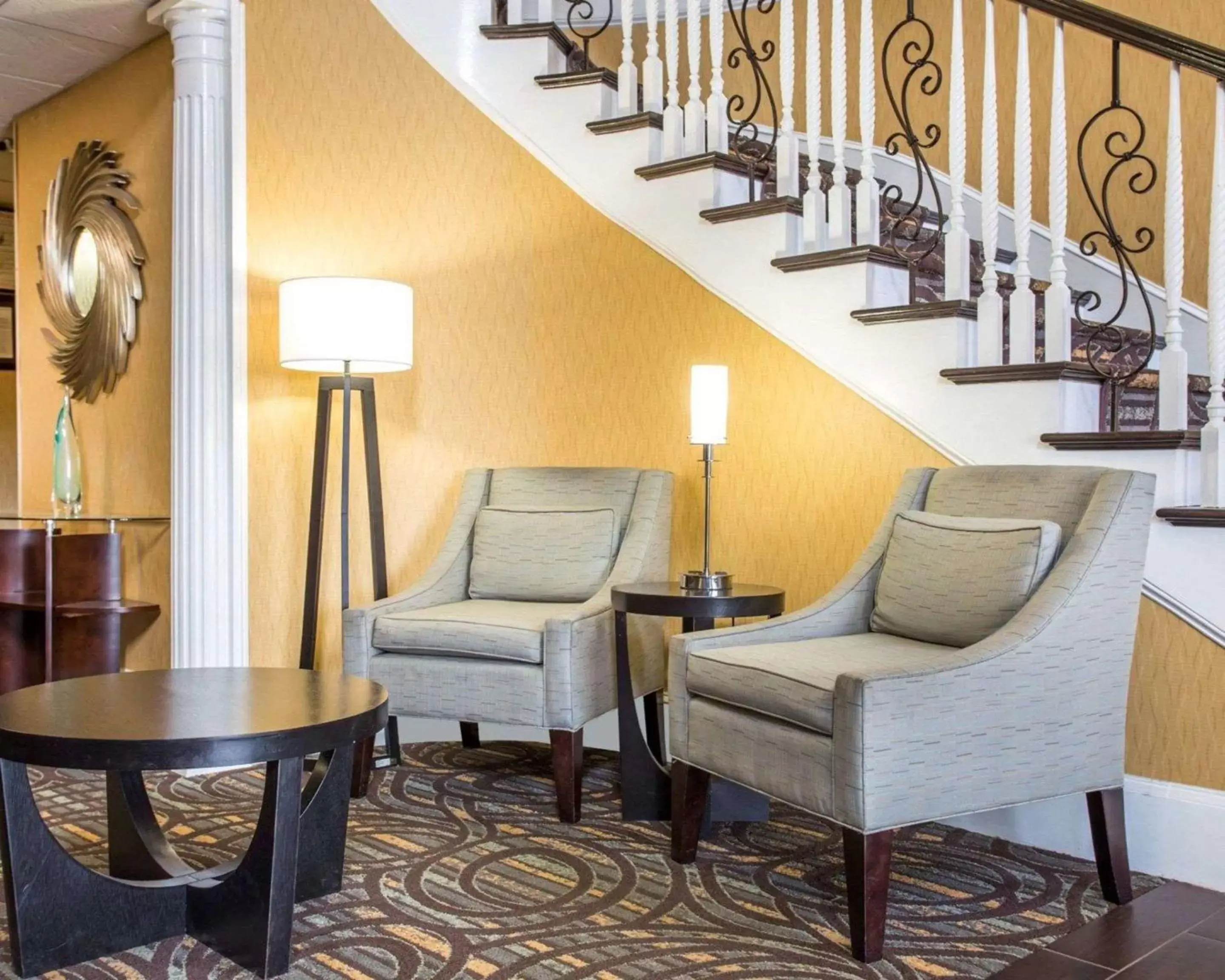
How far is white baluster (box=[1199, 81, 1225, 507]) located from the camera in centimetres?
259

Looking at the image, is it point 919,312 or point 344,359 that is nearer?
point 919,312

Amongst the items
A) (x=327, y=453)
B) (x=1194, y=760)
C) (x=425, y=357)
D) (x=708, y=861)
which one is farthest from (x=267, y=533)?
(x=1194, y=760)

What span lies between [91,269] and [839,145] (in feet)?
10.2

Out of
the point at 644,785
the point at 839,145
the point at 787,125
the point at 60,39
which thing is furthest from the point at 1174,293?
the point at 60,39

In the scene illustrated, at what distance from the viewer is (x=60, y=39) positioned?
170 inches

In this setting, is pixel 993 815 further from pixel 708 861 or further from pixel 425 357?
pixel 425 357

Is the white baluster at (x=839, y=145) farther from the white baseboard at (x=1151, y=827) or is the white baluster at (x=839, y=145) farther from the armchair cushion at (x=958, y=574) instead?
the white baseboard at (x=1151, y=827)

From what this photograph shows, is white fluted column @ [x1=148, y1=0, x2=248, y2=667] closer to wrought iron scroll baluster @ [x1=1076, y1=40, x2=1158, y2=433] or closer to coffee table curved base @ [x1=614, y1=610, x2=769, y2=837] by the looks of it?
coffee table curved base @ [x1=614, y1=610, x2=769, y2=837]

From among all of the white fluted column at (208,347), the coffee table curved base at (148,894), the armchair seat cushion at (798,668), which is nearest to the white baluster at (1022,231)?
the armchair seat cushion at (798,668)

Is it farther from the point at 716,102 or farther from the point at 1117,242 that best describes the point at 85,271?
the point at 1117,242

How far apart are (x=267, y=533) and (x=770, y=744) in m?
2.12

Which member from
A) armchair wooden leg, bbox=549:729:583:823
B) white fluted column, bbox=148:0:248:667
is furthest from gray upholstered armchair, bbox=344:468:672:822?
white fluted column, bbox=148:0:248:667

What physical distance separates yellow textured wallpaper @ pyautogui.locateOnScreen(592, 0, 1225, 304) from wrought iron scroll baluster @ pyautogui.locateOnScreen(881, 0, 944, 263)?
1.9 inches

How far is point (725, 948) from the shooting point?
2.24 metres
